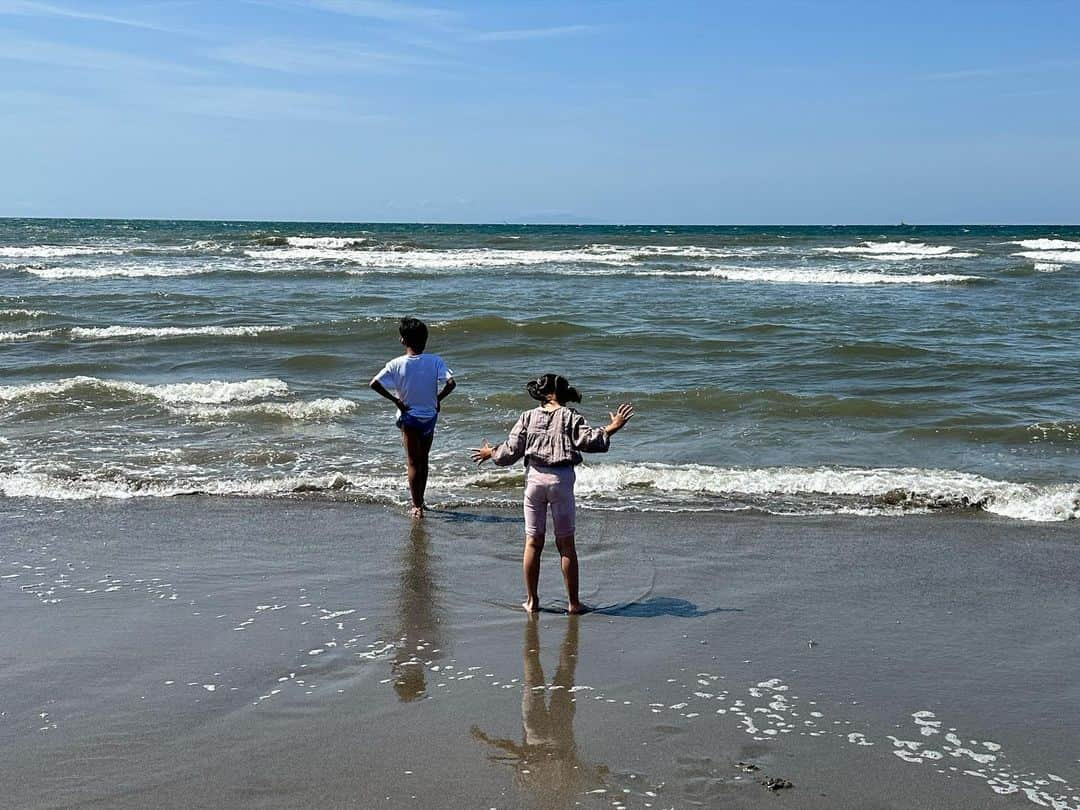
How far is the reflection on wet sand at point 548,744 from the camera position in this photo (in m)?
3.94

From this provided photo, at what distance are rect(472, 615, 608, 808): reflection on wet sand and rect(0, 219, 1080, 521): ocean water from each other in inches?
142

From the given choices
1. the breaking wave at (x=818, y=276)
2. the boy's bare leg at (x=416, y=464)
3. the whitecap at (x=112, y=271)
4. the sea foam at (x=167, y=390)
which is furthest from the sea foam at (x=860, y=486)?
the whitecap at (x=112, y=271)

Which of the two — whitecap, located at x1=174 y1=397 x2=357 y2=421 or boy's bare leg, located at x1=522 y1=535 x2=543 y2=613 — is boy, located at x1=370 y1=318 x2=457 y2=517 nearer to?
boy's bare leg, located at x1=522 y1=535 x2=543 y2=613

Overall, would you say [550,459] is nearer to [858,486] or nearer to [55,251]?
[858,486]

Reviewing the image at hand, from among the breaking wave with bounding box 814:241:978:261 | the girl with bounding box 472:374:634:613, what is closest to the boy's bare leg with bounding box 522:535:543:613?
the girl with bounding box 472:374:634:613

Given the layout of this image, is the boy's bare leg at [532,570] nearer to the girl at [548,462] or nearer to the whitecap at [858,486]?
the girl at [548,462]

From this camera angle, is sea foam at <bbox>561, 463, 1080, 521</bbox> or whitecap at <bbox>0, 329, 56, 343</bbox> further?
whitecap at <bbox>0, 329, 56, 343</bbox>

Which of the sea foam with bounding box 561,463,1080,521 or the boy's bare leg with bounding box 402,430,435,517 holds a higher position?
the boy's bare leg with bounding box 402,430,435,517

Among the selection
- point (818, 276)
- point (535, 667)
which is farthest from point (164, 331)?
point (818, 276)

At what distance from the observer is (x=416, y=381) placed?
8.49m

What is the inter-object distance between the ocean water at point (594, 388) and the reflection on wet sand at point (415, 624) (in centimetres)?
179

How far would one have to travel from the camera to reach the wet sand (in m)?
4.00

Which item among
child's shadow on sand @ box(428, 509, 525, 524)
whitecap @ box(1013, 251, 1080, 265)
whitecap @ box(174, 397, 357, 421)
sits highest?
whitecap @ box(1013, 251, 1080, 265)

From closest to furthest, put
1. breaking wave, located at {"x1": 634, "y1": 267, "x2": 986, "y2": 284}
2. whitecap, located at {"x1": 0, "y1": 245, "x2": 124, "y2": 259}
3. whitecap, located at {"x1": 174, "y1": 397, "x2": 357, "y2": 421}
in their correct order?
whitecap, located at {"x1": 174, "y1": 397, "x2": 357, "y2": 421} → breaking wave, located at {"x1": 634, "y1": 267, "x2": 986, "y2": 284} → whitecap, located at {"x1": 0, "y1": 245, "x2": 124, "y2": 259}
